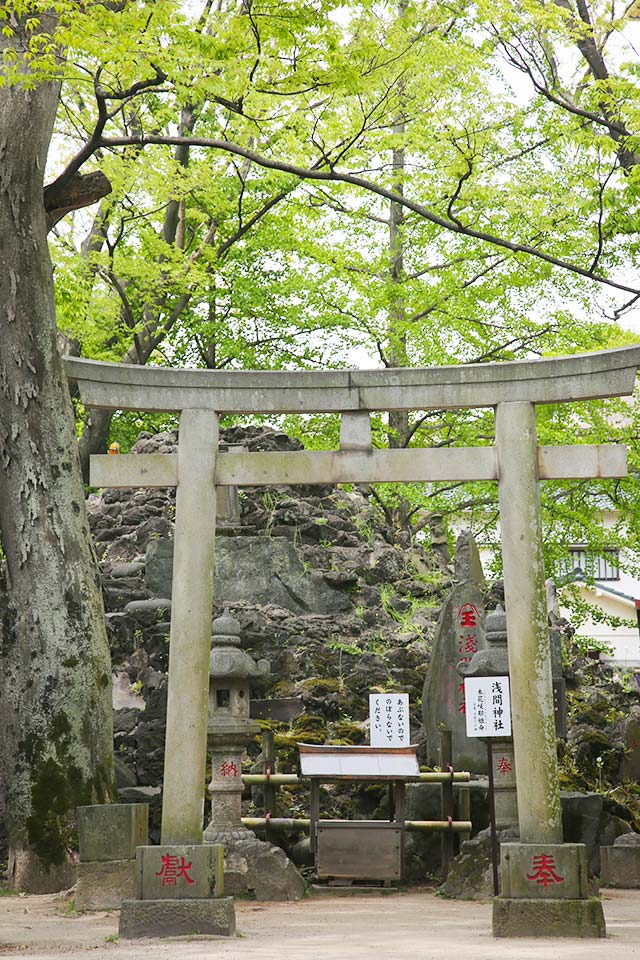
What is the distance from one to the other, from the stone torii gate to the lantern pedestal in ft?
0.54

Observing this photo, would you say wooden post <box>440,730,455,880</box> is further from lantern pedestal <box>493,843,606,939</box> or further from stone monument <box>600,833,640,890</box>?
lantern pedestal <box>493,843,606,939</box>

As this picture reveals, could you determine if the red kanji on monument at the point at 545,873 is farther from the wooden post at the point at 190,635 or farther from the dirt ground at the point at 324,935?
the wooden post at the point at 190,635

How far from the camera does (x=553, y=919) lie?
6410mm

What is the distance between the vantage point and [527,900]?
6457 mm

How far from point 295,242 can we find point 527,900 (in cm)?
1440

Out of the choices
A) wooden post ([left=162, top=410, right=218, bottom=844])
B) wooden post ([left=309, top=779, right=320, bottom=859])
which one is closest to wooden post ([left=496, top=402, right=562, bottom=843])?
wooden post ([left=162, top=410, right=218, bottom=844])

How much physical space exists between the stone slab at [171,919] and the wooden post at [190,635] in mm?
396

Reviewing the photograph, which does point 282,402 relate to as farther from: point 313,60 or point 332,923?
point 313,60

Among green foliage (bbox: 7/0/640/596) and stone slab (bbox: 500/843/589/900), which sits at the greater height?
green foliage (bbox: 7/0/640/596)

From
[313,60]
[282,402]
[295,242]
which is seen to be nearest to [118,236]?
[295,242]

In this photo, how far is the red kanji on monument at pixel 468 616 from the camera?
36.3ft

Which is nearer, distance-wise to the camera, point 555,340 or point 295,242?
point 555,340

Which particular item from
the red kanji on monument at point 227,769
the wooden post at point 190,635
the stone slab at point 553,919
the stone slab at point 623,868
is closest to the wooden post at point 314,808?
the red kanji on monument at point 227,769

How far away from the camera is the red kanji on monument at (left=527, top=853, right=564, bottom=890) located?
6473 mm
